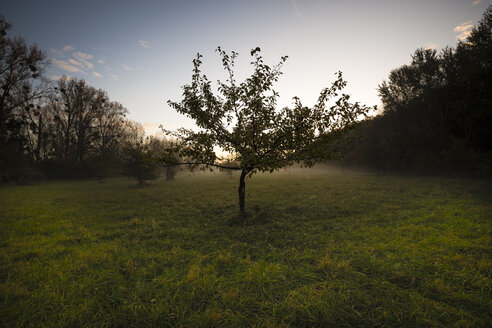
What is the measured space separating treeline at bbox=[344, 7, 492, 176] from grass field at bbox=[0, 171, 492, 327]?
15.0 m

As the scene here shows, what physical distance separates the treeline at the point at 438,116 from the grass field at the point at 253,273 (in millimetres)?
14974

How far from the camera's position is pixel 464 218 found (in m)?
7.94

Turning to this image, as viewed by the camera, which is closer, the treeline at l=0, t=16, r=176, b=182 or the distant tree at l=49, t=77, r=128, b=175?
the treeline at l=0, t=16, r=176, b=182

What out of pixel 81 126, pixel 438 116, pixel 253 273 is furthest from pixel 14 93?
pixel 438 116

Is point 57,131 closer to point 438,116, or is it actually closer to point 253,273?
point 253,273

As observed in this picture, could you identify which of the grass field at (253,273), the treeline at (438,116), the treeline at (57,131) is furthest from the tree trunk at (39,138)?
the treeline at (438,116)

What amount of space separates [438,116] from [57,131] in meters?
70.4

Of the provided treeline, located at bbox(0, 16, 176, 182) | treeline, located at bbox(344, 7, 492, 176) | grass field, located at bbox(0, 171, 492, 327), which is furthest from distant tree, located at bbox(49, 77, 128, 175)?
treeline, located at bbox(344, 7, 492, 176)

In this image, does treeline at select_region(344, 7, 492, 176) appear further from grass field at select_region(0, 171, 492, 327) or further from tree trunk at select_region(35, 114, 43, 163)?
tree trunk at select_region(35, 114, 43, 163)

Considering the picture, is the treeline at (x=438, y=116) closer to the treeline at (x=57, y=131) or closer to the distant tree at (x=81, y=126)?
the treeline at (x=57, y=131)

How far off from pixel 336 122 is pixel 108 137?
53.3 metres

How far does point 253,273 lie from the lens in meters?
4.46

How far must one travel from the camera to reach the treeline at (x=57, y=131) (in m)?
26.1

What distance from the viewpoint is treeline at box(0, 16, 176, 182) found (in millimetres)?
26094
